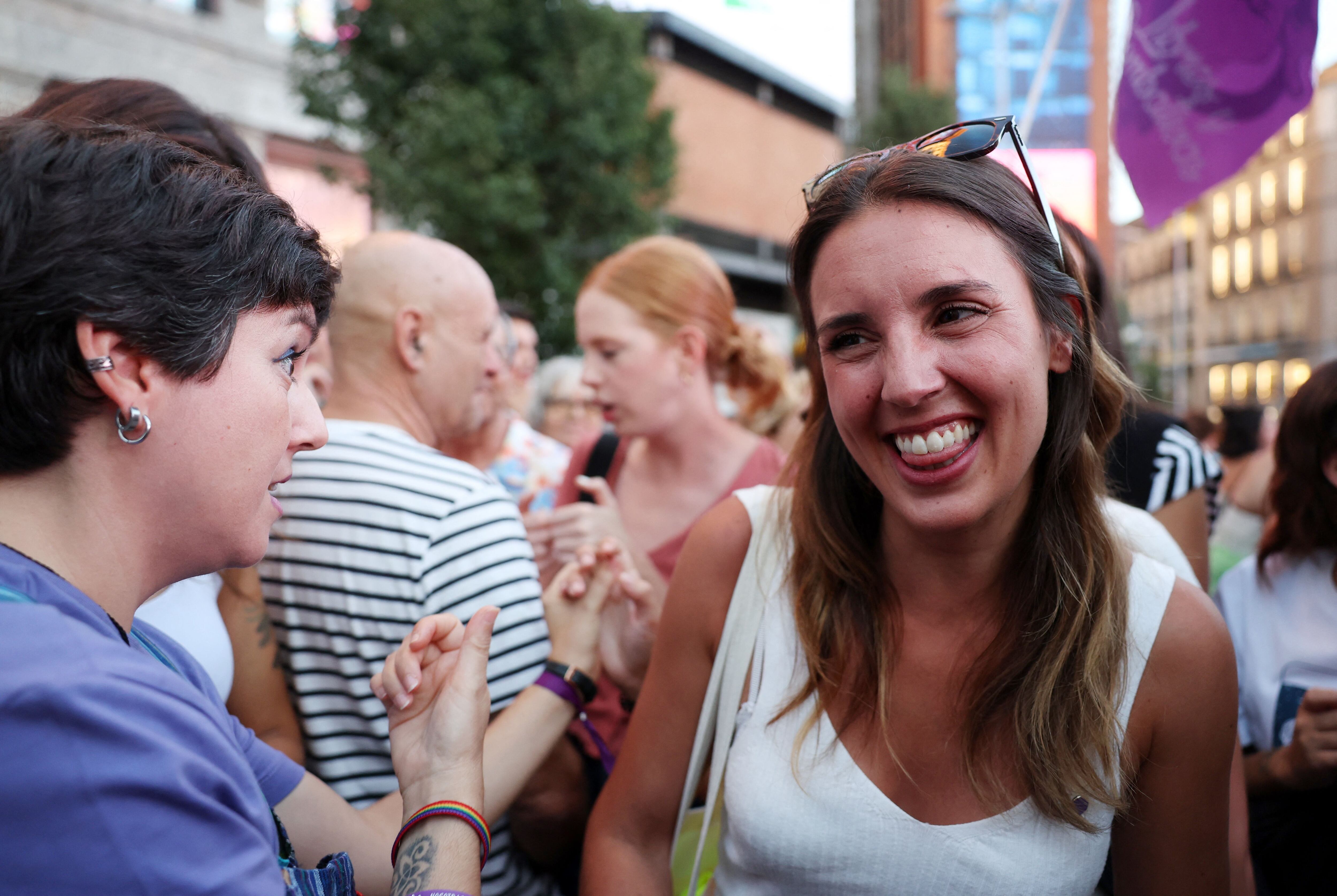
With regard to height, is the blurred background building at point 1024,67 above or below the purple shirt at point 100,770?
above

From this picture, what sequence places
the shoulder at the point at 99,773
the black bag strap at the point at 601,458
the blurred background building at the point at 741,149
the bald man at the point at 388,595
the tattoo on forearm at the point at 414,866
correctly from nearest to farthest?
the shoulder at the point at 99,773
the tattoo on forearm at the point at 414,866
the bald man at the point at 388,595
the black bag strap at the point at 601,458
the blurred background building at the point at 741,149

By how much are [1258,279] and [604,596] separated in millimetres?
57607

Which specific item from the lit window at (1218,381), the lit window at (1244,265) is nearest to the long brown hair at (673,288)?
the lit window at (1244,265)

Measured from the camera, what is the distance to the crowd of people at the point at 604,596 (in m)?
0.94

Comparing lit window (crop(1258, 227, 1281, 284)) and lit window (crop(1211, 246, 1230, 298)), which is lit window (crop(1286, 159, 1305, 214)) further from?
lit window (crop(1211, 246, 1230, 298))

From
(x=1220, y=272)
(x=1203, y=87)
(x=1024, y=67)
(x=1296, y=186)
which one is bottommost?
(x=1203, y=87)

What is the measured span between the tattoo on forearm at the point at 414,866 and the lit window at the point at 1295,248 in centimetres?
5307

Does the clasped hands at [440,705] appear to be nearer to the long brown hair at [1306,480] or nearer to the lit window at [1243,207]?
the long brown hair at [1306,480]

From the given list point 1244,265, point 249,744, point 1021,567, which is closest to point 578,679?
point 249,744

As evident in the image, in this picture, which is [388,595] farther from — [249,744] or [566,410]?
[566,410]

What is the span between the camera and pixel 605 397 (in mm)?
3139

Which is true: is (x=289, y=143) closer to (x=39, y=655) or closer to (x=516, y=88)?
(x=516, y=88)

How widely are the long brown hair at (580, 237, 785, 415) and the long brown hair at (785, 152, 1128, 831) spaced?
132 cm

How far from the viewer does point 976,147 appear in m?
1.56
